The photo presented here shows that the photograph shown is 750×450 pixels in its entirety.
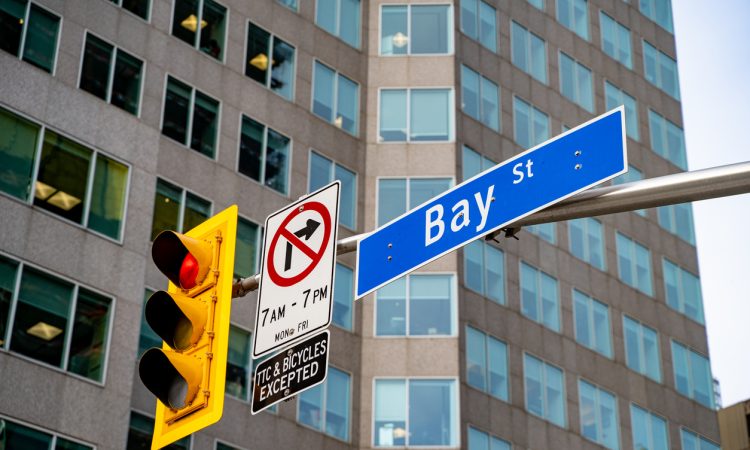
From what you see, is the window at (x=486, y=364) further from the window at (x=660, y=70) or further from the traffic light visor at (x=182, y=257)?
the traffic light visor at (x=182, y=257)

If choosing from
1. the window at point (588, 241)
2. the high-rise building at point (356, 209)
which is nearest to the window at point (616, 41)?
the high-rise building at point (356, 209)

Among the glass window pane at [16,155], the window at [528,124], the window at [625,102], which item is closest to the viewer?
the glass window pane at [16,155]

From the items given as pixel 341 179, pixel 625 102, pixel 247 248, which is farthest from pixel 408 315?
pixel 625 102

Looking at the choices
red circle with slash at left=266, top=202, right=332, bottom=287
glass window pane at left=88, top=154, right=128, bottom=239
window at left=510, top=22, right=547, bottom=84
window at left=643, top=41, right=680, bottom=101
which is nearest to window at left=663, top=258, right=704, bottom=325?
window at left=643, top=41, right=680, bottom=101

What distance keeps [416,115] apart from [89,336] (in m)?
15.0

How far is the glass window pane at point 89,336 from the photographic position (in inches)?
1098

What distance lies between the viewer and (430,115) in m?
39.8

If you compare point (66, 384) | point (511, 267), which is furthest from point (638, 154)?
point (66, 384)

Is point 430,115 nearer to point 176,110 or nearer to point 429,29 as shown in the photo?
point 429,29

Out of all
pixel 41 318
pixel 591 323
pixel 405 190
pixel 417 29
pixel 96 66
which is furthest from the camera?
pixel 591 323

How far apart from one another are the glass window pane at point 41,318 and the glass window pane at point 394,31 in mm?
16160

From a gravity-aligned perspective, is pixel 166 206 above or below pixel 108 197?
above

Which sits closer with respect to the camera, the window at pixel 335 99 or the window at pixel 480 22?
the window at pixel 335 99

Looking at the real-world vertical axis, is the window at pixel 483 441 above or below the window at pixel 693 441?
below
